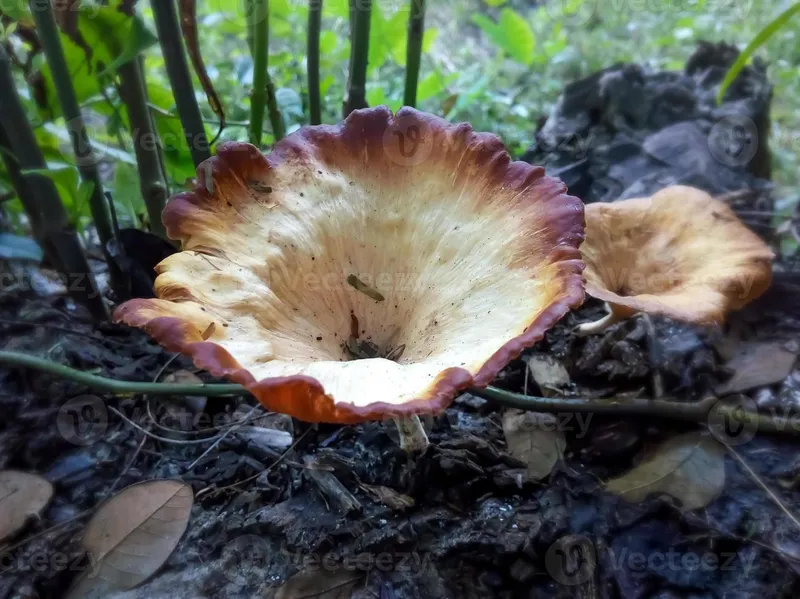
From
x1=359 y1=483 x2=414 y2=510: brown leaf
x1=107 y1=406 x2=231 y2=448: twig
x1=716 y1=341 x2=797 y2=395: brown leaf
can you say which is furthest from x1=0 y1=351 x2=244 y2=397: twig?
x1=716 y1=341 x2=797 y2=395: brown leaf

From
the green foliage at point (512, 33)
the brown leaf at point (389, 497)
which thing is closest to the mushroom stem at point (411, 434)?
the brown leaf at point (389, 497)

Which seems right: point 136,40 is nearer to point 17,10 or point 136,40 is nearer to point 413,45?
point 17,10

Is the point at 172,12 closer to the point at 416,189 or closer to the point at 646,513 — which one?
the point at 416,189

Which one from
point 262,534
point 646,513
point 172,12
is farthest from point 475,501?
point 172,12

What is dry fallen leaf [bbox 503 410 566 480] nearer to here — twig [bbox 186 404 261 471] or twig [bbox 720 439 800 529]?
twig [bbox 720 439 800 529]

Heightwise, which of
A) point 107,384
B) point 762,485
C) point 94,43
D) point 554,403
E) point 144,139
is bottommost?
point 762,485

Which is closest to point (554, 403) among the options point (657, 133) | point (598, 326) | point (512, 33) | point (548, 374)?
point (548, 374)
